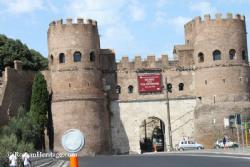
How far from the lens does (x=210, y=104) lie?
6512 centimetres

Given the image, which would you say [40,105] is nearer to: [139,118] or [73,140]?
[139,118]

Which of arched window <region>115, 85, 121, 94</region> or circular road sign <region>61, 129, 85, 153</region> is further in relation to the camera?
arched window <region>115, 85, 121, 94</region>

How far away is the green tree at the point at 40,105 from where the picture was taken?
64375 millimetres

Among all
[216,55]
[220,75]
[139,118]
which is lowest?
[139,118]

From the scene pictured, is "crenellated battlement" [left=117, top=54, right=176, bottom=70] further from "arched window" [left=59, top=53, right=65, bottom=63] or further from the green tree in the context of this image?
the green tree

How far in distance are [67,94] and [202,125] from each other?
13.3m

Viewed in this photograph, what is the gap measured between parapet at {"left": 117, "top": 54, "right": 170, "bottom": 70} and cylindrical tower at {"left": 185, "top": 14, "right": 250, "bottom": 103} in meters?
4.12

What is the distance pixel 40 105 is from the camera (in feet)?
213

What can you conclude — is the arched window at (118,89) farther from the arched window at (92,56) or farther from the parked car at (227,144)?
the parked car at (227,144)

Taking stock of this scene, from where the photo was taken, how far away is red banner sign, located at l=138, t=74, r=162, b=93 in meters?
67.8

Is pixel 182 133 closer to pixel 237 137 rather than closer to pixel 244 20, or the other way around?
pixel 237 137

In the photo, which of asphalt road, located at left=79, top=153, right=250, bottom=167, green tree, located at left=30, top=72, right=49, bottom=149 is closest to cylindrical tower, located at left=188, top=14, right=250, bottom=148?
green tree, located at left=30, top=72, right=49, bottom=149

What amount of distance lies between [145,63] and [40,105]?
11.6m

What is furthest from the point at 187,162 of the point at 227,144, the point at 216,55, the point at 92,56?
the point at 92,56
